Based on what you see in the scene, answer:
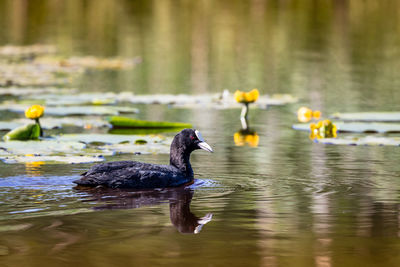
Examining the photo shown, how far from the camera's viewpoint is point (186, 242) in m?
6.47

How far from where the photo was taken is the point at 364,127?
1209 centimetres

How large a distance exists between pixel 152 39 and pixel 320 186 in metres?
21.5

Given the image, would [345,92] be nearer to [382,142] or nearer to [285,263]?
[382,142]

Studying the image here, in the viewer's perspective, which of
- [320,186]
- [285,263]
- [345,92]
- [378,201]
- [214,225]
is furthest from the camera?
[345,92]

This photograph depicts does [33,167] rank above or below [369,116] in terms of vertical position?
below

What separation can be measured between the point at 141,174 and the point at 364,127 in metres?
4.64

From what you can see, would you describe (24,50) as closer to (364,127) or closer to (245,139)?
(245,139)

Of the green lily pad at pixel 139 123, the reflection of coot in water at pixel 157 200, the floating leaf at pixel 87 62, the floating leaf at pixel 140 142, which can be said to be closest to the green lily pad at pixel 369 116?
the green lily pad at pixel 139 123

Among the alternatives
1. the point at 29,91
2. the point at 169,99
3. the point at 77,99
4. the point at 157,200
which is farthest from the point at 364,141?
the point at 29,91

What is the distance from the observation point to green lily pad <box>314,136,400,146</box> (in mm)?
10852

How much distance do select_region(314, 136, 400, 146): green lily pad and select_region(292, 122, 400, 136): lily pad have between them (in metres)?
0.60

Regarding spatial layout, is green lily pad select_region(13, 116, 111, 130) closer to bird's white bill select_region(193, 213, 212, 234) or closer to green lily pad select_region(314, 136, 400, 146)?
green lily pad select_region(314, 136, 400, 146)

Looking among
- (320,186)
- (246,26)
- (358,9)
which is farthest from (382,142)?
(358,9)

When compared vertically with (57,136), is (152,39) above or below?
above
